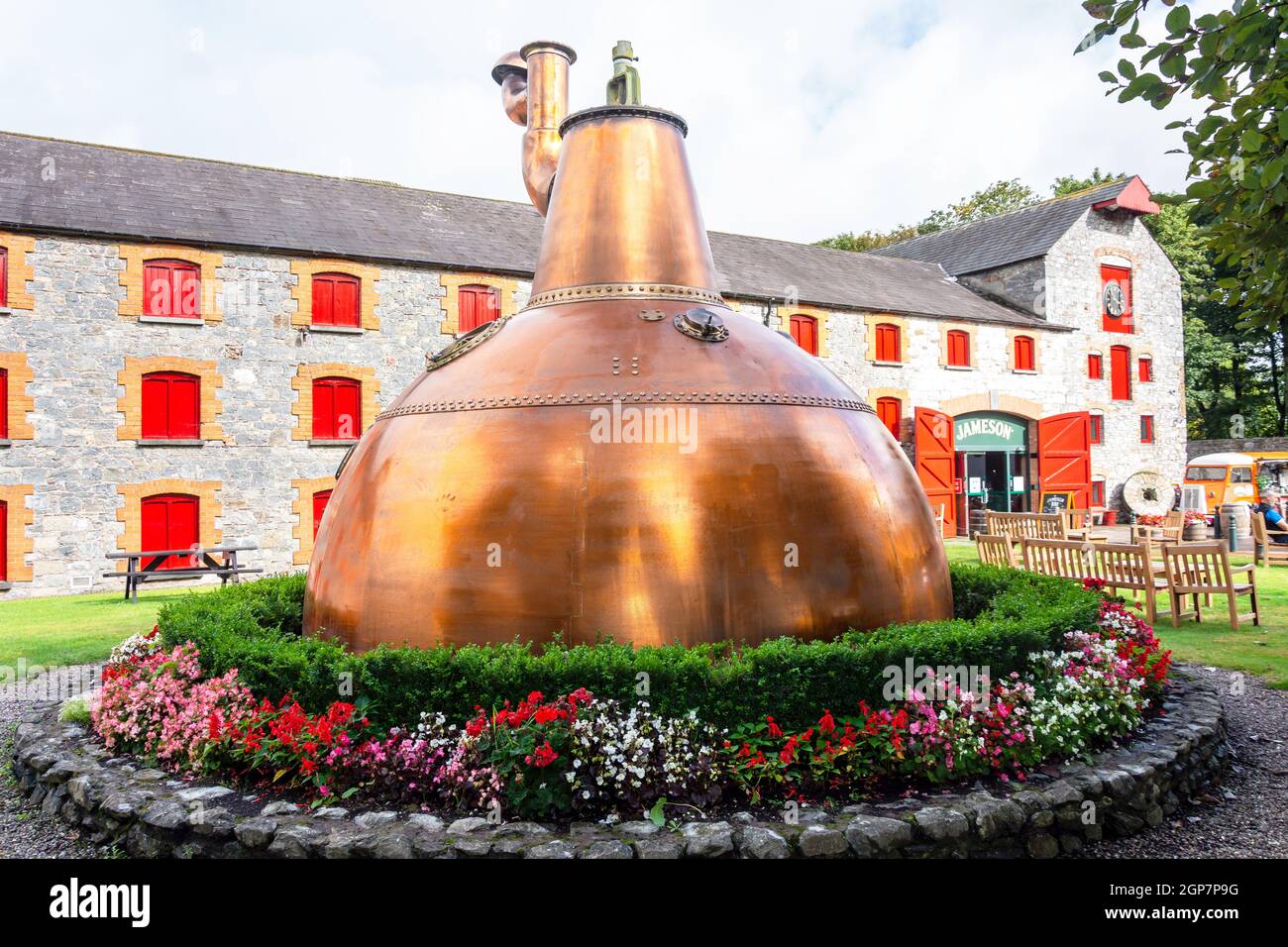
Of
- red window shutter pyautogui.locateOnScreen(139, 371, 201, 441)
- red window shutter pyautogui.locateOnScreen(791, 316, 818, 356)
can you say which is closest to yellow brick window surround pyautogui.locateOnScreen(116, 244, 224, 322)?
red window shutter pyautogui.locateOnScreen(139, 371, 201, 441)

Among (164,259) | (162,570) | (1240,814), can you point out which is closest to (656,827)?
(1240,814)

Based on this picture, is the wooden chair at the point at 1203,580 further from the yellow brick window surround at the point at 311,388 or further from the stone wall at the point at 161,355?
the stone wall at the point at 161,355

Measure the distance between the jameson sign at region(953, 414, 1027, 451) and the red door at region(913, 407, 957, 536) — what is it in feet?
5.21

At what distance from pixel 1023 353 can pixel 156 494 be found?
89.7 ft

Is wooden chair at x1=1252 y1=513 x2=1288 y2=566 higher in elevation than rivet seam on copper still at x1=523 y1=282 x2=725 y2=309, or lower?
lower

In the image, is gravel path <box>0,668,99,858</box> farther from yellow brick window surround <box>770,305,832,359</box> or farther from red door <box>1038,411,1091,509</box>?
red door <box>1038,411,1091,509</box>

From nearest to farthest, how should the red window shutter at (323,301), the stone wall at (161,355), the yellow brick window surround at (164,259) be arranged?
the stone wall at (161,355) < the yellow brick window surround at (164,259) < the red window shutter at (323,301)

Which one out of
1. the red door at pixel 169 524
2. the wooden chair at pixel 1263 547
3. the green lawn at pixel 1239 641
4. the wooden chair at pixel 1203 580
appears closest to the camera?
the green lawn at pixel 1239 641

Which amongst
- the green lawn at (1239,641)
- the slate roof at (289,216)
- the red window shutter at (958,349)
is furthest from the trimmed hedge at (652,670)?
the red window shutter at (958,349)

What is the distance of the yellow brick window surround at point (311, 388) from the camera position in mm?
21109

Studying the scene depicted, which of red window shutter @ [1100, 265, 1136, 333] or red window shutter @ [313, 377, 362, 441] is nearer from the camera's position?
red window shutter @ [313, 377, 362, 441]

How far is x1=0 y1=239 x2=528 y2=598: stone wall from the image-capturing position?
734 inches

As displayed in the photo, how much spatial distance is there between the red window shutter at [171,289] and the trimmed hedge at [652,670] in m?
16.6
